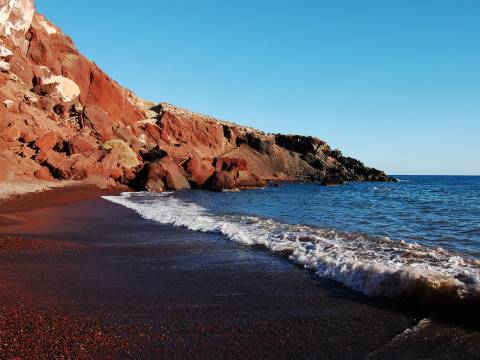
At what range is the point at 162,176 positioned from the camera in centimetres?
3647

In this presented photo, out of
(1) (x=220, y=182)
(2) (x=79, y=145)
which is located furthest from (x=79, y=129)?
(1) (x=220, y=182)

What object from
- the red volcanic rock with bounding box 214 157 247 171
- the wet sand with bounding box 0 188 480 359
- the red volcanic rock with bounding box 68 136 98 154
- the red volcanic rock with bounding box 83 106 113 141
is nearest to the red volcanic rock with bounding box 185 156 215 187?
the red volcanic rock with bounding box 214 157 247 171

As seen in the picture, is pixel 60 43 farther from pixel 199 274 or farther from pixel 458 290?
pixel 458 290

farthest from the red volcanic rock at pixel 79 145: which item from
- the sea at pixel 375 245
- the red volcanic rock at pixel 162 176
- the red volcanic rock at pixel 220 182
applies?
the sea at pixel 375 245

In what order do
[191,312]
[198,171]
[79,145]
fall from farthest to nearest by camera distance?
1. [198,171]
2. [79,145]
3. [191,312]

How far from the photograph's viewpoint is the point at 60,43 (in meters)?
49.8

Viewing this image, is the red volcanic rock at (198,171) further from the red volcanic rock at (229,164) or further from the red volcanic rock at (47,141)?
the red volcanic rock at (47,141)

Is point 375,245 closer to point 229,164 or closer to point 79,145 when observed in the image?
point 79,145

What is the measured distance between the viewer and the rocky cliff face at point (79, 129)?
30.7 m

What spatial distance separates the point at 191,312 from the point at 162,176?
3113 cm

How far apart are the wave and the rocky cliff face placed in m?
19.5

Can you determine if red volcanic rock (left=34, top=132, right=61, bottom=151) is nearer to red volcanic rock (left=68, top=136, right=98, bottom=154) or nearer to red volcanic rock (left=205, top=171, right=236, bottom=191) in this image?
red volcanic rock (left=68, top=136, right=98, bottom=154)

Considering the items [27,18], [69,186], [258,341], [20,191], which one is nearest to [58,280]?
[258,341]

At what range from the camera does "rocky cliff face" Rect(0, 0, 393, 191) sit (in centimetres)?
3073
